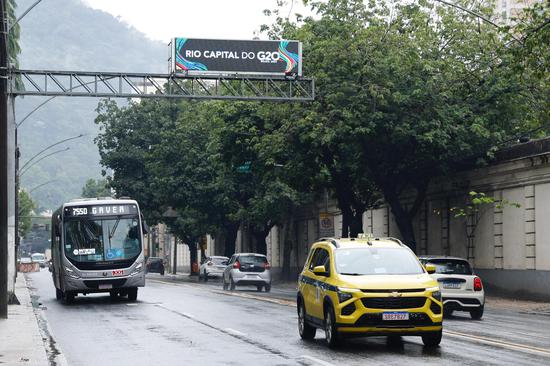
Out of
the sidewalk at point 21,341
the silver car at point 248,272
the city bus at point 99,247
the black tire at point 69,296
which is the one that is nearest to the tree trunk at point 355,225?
the silver car at point 248,272

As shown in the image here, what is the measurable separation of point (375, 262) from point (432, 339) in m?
1.53

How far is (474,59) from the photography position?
128ft

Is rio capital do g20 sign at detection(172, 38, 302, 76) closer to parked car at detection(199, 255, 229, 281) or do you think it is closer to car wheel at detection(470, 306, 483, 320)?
car wheel at detection(470, 306, 483, 320)

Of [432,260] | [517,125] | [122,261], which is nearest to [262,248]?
[517,125]

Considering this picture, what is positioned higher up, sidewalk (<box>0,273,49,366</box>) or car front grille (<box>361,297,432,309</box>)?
car front grille (<box>361,297,432,309</box>)

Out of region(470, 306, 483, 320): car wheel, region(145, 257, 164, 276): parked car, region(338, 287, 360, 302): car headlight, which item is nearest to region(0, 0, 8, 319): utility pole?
region(338, 287, 360, 302): car headlight

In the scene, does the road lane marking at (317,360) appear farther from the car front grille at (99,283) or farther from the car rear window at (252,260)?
the car rear window at (252,260)

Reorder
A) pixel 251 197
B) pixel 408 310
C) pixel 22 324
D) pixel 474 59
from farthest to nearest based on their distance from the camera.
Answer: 1. pixel 251 197
2. pixel 474 59
3. pixel 22 324
4. pixel 408 310

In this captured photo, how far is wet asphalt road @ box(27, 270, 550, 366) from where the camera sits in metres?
14.9

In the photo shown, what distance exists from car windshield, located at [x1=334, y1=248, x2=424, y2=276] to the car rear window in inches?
1129

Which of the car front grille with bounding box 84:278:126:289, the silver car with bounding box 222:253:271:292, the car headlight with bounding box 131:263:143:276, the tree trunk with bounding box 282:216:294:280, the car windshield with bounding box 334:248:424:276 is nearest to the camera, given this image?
the car windshield with bounding box 334:248:424:276

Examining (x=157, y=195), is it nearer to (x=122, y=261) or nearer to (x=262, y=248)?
(x=262, y=248)

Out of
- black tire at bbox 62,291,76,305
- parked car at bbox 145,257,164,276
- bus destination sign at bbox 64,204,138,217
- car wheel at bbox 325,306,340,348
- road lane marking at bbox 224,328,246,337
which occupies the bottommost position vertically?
parked car at bbox 145,257,164,276

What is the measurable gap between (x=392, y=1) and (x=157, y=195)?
121 ft
